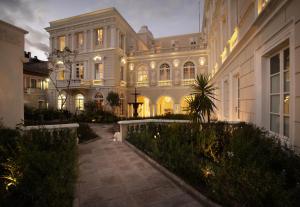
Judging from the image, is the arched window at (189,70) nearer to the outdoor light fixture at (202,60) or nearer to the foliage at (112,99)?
the outdoor light fixture at (202,60)

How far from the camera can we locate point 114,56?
69.4 ft

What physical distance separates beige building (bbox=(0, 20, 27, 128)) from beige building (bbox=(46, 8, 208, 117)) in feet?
48.3

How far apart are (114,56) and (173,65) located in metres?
7.45

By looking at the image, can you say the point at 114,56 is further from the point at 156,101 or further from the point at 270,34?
the point at 270,34

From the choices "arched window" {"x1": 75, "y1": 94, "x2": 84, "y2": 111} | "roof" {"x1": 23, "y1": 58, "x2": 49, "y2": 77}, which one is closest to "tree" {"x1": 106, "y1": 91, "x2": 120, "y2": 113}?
"arched window" {"x1": 75, "y1": 94, "x2": 84, "y2": 111}

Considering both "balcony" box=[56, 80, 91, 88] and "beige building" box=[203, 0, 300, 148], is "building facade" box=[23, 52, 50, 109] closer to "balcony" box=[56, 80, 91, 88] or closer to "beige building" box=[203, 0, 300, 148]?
"balcony" box=[56, 80, 91, 88]

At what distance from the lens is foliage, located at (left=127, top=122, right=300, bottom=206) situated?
2307mm

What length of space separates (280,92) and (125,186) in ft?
13.3

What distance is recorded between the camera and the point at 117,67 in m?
21.6

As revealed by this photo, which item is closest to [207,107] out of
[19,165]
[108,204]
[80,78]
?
[108,204]

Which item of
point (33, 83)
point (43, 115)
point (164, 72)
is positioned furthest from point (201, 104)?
point (33, 83)

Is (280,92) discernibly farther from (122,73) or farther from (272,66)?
(122,73)

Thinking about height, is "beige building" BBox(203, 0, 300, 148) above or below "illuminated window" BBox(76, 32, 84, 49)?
below

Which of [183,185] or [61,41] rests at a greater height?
[61,41]
